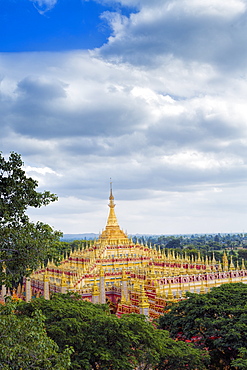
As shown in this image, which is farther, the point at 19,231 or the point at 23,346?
the point at 19,231

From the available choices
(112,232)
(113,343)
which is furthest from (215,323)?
(112,232)

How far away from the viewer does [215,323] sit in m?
22.2

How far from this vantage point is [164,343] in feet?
65.7

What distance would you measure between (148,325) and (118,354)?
244 centimetres

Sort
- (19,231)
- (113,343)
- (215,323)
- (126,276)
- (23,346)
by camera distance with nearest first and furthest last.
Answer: (23,346)
(19,231)
(113,343)
(215,323)
(126,276)

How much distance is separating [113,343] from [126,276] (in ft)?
63.5

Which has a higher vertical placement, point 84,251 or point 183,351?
point 84,251

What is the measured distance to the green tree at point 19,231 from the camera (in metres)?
14.2

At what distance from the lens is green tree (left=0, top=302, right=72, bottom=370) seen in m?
12.0

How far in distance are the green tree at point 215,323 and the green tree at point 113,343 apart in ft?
7.56

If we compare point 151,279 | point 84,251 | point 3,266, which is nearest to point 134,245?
point 84,251

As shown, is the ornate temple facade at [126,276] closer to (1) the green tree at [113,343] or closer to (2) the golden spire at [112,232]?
(2) the golden spire at [112,232]

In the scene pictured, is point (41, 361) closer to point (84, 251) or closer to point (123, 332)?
point (123, 332)

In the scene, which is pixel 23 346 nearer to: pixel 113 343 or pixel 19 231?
pixel 19 231
